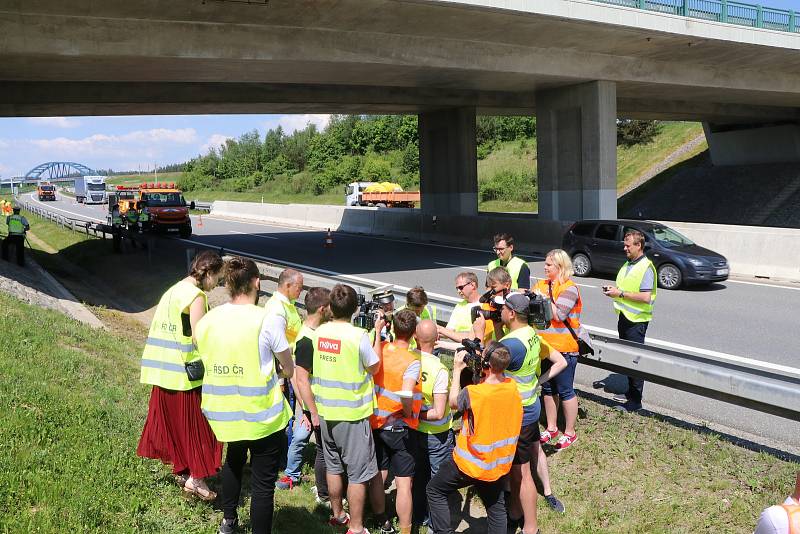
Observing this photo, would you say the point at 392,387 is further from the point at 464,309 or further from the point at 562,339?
the point at 562,339

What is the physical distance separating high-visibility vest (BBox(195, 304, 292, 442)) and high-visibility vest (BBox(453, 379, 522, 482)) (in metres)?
1.26

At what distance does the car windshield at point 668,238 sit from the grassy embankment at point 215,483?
10.1m

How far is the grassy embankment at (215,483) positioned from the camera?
4562 mm

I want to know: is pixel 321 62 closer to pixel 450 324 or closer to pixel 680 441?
pixel 450 324

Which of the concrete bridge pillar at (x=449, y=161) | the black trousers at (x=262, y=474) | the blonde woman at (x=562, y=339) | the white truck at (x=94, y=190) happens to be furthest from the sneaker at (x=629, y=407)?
the white truck at (x=94, y=190)

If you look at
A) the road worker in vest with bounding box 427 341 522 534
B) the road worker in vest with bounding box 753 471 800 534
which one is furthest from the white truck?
the road worker in vest with bounding box 753 471 800 534

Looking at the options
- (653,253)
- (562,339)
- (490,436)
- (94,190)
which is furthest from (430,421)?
(94,190)

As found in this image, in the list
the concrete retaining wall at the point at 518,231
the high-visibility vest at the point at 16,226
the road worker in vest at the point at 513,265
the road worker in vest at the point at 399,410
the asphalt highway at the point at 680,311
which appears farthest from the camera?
the high-visibility vest at the point at 16,226

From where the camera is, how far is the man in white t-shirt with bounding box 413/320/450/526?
15.8ft

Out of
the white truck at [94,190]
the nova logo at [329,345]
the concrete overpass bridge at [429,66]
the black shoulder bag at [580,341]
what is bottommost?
the black shoulder bag at [580,341]

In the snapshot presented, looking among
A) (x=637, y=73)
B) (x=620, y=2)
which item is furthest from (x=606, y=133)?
(x=620, y=2)

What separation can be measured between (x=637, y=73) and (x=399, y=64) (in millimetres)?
9523

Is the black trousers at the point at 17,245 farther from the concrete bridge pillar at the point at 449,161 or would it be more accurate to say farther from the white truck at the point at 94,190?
the white truck at the point at 94,190

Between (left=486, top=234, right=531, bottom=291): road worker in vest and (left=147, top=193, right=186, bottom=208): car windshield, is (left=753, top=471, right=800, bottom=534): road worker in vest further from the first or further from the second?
(left=147, top=193, right=186, bottom=208): car windshield
